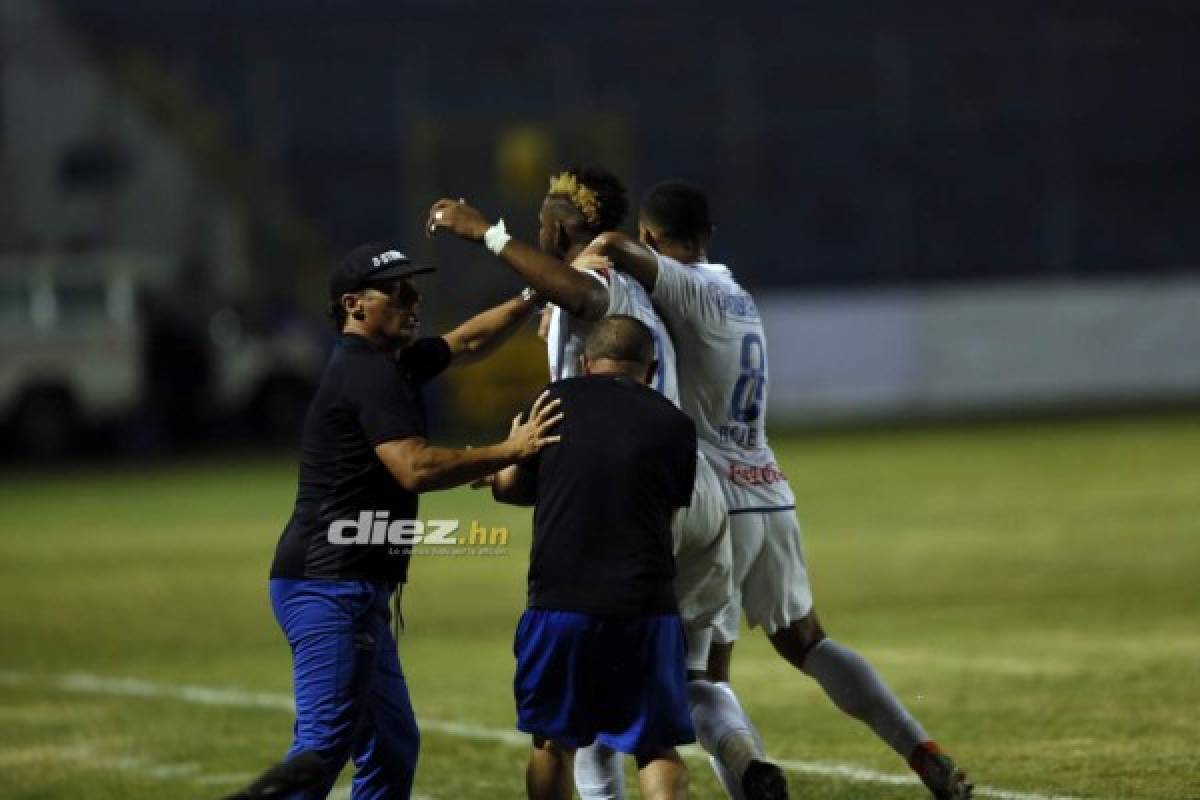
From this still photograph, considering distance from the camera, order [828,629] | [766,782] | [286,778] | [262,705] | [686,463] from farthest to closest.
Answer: [828,629] → [262,705] → [766,782] → [686,463] → [286,778]

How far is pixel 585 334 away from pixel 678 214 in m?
0.66

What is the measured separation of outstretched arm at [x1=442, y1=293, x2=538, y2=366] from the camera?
774 cm

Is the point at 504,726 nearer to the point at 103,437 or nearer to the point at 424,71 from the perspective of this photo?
the point at 103,437

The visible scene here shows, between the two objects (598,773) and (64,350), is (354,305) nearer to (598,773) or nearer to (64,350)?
(598,773)

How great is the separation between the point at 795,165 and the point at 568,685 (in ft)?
115

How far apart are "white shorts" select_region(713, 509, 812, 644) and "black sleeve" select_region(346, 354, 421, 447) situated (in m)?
1.43

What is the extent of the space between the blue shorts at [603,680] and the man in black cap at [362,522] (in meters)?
0.52

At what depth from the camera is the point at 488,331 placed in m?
7.82

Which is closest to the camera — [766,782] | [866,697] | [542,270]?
[542,270]

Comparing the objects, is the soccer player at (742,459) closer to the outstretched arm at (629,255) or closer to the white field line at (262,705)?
the outstretched arm at (629,255)

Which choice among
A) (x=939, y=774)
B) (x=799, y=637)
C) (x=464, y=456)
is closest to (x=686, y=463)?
(x=464, y=456)

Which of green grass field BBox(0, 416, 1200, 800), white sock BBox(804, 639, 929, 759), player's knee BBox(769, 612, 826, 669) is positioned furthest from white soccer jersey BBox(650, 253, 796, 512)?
green grass field BBox(0, 416, 1200, 800)

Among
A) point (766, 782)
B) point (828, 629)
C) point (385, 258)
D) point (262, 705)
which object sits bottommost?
point (828, 629)

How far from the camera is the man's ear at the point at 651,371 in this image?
6973mm
